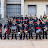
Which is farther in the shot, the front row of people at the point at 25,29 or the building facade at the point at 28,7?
the building facade at the point at 28,7

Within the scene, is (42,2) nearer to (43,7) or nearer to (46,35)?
(43,7)
